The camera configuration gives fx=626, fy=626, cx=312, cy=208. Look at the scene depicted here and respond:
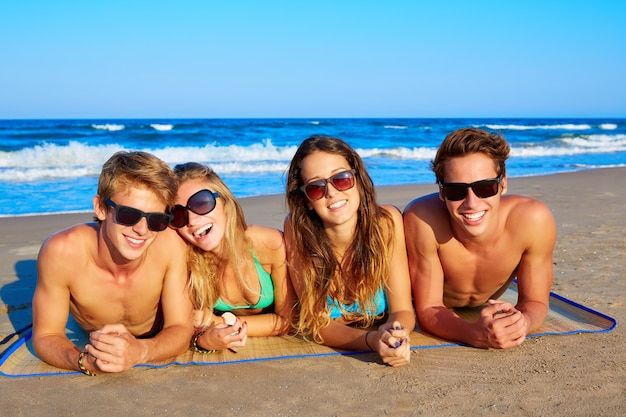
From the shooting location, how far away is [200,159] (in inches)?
944

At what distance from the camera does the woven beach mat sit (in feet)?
12.5

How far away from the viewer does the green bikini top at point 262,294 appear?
14.2 ft

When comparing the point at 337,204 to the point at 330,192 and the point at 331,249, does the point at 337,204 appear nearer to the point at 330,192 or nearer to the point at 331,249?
the point at 330,192

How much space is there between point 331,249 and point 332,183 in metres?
0.49

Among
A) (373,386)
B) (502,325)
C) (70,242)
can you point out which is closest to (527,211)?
(502,325)

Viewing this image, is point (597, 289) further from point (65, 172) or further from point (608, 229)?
point (65, 172)

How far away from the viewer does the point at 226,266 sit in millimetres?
4273

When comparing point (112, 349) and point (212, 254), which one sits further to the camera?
point (212, 254)

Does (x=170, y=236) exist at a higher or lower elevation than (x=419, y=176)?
higher

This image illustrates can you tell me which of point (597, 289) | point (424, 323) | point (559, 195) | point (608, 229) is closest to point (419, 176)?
point (559, 195)

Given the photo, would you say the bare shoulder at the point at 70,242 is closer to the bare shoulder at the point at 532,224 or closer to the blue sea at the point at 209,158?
the bare shoulder at the point at 532,224

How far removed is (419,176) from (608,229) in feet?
27.6

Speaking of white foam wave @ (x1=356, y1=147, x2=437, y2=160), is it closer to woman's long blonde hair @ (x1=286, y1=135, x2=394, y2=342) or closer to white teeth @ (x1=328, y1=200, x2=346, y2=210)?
woman's long blonde hair @ (x1=286, y1=135, x2=394, y2=342)

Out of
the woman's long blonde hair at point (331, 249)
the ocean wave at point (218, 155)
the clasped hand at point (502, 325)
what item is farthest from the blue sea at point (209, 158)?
the clasped hand at point (502, 325)
